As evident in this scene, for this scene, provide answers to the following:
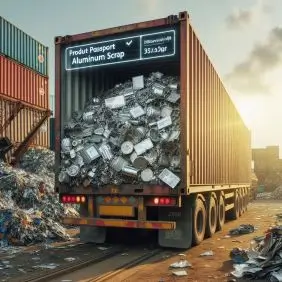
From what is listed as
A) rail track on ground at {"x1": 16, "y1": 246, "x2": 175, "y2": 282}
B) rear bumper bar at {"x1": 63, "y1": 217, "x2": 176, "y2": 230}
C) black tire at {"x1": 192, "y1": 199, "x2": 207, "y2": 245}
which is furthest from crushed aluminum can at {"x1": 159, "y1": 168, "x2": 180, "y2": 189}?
rail track on ground at {"x1": 16, "y1": 246, "x2": 175, "y2": 282}

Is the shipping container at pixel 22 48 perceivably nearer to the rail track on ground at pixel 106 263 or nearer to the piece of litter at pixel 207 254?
the rail track on ground at pixel 106 263

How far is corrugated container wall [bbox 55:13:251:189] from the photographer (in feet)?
25.2

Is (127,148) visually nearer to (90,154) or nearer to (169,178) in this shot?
(90,154)

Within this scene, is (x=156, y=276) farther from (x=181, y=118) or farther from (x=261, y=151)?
(x=261, y=151)

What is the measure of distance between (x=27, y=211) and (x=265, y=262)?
Result: 623 centimetres

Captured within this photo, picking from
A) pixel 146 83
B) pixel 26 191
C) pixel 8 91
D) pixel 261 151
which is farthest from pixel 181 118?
pixel 261 151

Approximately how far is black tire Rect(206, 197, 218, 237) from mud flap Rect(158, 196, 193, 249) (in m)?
1.54

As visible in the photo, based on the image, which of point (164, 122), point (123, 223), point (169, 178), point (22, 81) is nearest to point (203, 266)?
point (169, 178)

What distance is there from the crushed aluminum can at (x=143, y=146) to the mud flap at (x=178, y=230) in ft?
4.18

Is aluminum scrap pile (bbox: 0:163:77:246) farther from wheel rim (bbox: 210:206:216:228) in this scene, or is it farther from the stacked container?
the stacked container

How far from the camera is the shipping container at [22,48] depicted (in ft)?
58.9

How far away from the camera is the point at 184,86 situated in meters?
7.64

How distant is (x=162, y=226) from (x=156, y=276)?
1558 millimetres

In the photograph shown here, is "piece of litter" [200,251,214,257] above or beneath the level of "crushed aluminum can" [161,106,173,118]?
beneath
